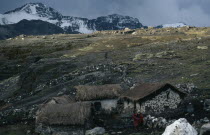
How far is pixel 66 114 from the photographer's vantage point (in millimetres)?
35969

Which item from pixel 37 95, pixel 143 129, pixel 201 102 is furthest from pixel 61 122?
pixel 37 95

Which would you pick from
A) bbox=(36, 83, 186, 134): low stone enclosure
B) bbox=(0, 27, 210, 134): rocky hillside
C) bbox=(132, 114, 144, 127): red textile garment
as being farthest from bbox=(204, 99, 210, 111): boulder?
bbox=(132, 114, 144, 127): red textile garment

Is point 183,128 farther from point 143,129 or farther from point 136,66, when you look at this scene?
point 136,66

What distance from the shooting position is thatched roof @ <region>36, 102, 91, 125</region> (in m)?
35.6

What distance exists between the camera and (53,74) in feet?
248

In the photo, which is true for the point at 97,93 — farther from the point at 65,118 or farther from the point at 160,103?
the point at 160,103

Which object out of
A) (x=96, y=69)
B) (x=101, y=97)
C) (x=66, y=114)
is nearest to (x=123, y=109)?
(x=101, y=97)

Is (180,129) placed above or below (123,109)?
above

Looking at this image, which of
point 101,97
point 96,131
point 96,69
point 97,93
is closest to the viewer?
point 96,131

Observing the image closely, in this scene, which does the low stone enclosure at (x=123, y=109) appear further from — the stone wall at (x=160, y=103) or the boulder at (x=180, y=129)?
the boulder at (x=180, y=129)

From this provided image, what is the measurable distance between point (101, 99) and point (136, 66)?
87.5ft

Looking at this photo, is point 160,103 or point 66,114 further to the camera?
point 160,103

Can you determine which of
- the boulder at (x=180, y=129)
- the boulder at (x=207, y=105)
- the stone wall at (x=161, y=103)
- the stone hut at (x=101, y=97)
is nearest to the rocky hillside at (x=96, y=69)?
the boulder at (x=207, y=105)

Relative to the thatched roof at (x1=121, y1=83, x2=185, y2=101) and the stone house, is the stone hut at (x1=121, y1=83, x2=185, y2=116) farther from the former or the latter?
the stone house
